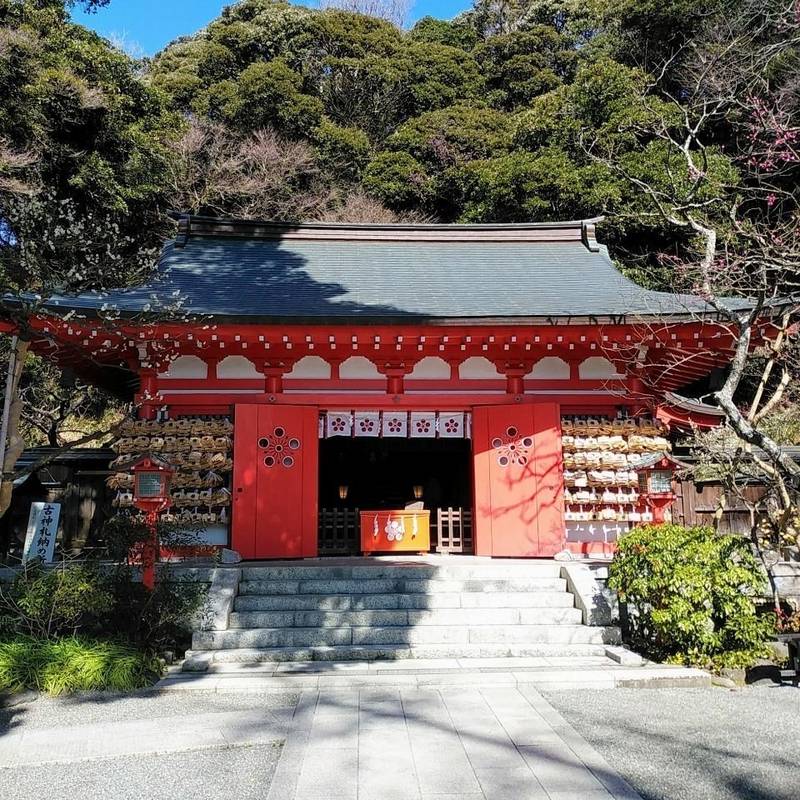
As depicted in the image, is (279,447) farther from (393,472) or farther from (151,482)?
(393,472)

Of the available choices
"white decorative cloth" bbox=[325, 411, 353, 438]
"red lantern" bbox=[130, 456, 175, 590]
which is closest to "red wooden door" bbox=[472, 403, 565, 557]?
"white decorative cloth" bbox=[325, 411, 353, 438]

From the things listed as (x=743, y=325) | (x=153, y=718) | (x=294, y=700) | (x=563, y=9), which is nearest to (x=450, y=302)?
(x=743, y=325)

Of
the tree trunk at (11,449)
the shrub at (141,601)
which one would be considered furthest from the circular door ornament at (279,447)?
the tree trunk at (11,449)

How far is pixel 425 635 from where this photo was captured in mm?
6031

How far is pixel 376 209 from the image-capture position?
2108 centimetres

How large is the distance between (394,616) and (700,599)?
9.33 ft

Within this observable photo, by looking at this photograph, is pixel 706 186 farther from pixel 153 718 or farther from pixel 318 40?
pixel 318 40

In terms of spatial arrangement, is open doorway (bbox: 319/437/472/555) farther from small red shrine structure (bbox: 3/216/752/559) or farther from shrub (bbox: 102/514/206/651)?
shrub (bbox: 102/514/206/651)

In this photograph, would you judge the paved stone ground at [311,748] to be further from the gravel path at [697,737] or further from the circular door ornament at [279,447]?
the circular door ornament at [279,447]

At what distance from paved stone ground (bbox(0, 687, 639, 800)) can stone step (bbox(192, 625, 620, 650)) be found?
1109mm

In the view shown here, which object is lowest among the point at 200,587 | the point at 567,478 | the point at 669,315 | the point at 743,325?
the point at 200,587

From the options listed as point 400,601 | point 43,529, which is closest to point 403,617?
point 400,601

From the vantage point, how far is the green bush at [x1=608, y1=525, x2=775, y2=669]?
208 inches

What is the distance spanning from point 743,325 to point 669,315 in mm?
2049
